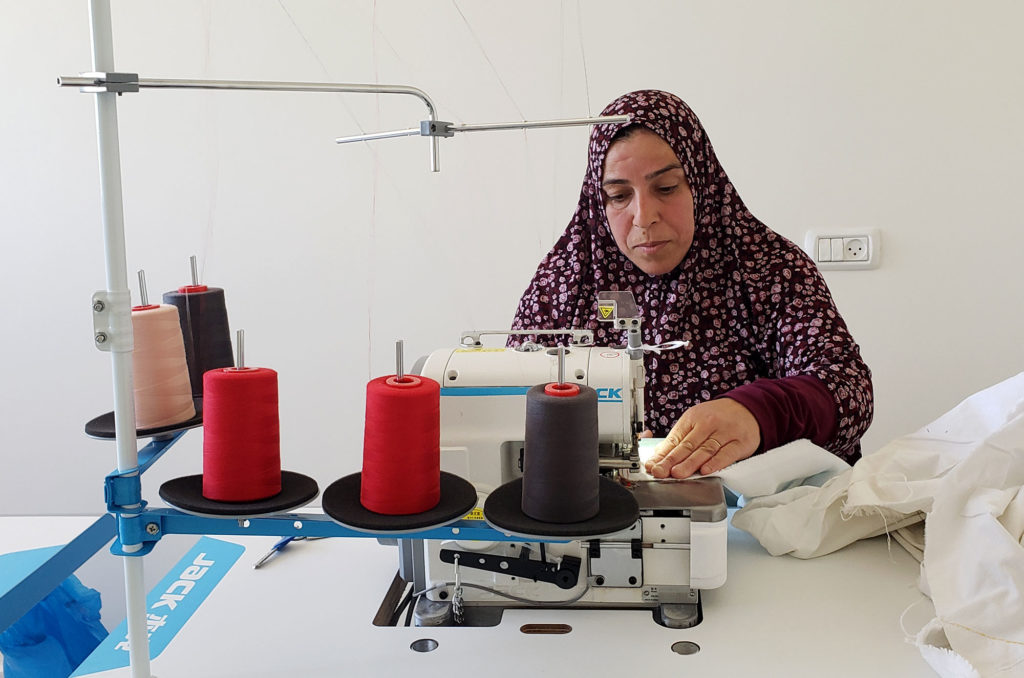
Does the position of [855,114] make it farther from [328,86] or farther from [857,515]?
[328,86]

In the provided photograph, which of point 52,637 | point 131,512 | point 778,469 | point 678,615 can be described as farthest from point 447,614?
point 52,637

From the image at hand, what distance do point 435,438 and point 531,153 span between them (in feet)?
5.58

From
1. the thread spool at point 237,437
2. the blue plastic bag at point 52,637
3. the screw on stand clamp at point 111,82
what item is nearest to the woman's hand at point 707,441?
the thread spool at point 237,437

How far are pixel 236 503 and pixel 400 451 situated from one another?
0.20 m

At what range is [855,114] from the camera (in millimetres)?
2307

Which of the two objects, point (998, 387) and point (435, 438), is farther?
point (998, 387)

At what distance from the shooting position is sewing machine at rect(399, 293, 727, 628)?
43.8 inches

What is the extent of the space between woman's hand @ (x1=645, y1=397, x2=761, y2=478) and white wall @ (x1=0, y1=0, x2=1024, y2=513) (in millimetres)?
1190

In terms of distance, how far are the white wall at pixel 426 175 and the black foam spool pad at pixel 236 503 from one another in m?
1.63

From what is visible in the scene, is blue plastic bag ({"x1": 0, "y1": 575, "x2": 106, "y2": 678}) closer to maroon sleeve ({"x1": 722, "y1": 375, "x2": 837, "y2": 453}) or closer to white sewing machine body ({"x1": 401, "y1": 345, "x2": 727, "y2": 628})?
white sewing machine body ({"x1": 401, "y1": 345, "x2": 727, "y2": 628})

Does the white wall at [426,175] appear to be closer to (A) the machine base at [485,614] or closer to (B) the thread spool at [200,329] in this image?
(B) the thread spool at [200,329]

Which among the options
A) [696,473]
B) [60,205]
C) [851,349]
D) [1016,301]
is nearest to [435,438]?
[696,473]

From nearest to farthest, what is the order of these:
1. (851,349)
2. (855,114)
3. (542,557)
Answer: (542,557), (851,349), (855,114)

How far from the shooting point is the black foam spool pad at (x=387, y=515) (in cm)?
86
